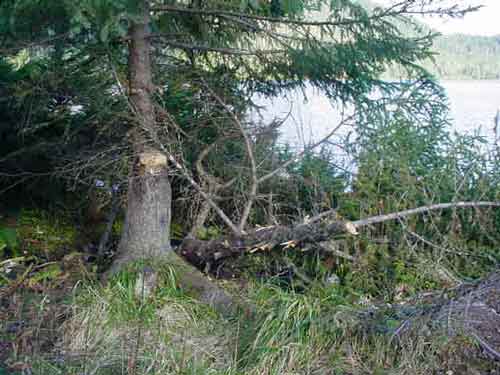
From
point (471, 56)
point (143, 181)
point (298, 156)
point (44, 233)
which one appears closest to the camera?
point (143, 181)

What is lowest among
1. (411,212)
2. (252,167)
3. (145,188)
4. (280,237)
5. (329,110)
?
(280,237)

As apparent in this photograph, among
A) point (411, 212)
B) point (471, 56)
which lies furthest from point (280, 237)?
point (471, 56)

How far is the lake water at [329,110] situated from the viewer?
5.79m

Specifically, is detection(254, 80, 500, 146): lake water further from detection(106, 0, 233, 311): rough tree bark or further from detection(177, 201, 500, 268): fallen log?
detection(106, 0, 233, 311): rough tree bark

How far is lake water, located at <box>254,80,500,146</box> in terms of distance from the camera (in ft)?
19.0

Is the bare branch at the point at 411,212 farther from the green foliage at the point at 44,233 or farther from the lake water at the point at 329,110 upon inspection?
the green foliage at the point at 44,233

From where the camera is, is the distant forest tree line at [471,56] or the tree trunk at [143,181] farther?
the distant forest tree line at [471,56]

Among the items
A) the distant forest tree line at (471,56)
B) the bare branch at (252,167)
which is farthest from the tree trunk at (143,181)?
the distant forest tree line at (471,56)

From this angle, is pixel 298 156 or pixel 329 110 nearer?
pixel 298 156

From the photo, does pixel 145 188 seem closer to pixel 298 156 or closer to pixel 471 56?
pixel 298 156

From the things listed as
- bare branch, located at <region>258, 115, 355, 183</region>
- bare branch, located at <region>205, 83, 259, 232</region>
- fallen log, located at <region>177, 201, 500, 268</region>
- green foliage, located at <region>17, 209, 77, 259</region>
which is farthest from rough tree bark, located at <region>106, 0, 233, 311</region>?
green foliage, located at <region>17, 209, 77, 259</region>

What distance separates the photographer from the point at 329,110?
7863 millimetres

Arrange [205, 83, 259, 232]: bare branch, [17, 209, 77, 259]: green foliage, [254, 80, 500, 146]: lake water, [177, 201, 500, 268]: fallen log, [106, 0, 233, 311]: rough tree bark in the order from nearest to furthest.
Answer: [177, 201, 500, 268]: fallen log < [106, 0, 233, 311]: rough tree bark < [205, 83, 259, 232]: bare branch < [254, 80, 500, 146]: lake water < [17, 209, 77, 259]: green foliage

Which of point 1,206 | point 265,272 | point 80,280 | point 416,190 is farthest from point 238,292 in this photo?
point 1,206
